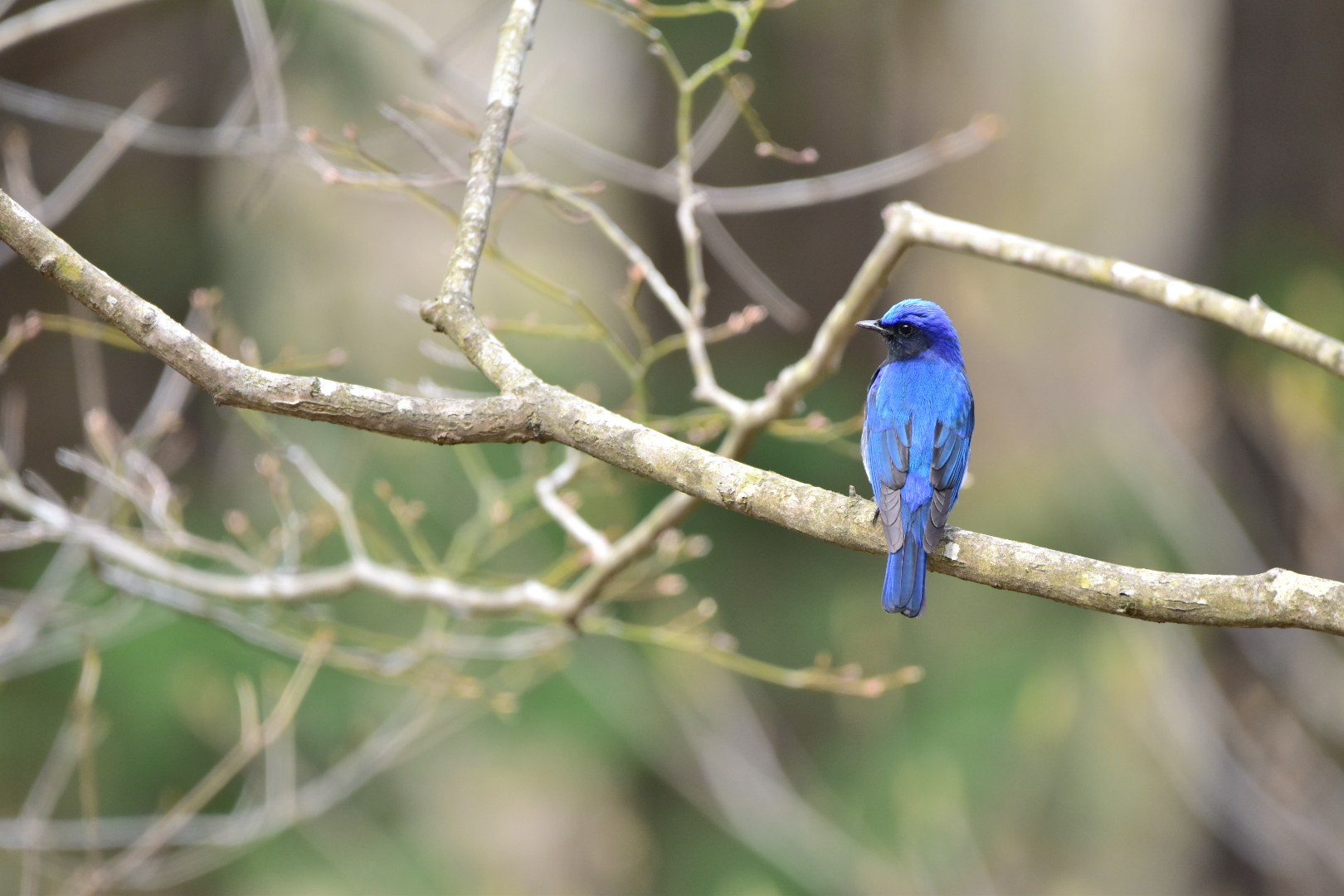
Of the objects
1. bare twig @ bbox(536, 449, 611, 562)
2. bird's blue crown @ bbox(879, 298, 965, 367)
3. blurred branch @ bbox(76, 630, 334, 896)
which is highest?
bird's blue crown @ bbox(879, 298, 965, 367)

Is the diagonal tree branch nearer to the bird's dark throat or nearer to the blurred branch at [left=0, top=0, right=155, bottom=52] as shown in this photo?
the bird's dark throat

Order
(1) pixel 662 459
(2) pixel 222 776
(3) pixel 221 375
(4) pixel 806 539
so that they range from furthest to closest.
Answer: (4) pixel 806 539, (2) pixel 222 776, (1) pixel 662 459, (3) pixel 221 375

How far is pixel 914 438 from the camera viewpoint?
366 centimetres

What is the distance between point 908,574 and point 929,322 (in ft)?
4.43

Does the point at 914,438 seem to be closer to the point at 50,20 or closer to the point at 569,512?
the point at 569,512

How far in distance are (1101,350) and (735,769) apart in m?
4.86

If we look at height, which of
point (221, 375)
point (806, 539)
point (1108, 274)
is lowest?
point (221, 375)

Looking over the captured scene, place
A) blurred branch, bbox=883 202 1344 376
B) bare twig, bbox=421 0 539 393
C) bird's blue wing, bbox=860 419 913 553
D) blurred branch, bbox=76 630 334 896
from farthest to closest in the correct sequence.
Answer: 1. blurred branch, bbox=76 630 334 896
2. blurred branch, bbox=883 202 1344 376
3. bird's blue wing, bbox=860 419 913 553
4. bare twig, bbox=421 0 539 393

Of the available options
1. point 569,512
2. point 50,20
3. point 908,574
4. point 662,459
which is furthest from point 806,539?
point 662,459

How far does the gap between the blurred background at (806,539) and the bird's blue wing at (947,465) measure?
2204mm

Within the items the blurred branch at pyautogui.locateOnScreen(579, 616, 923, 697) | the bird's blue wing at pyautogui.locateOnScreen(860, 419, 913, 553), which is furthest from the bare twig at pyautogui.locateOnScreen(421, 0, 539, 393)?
the blurred branch at pyautogui.locateOnScreen(579, 616, 923, 697)

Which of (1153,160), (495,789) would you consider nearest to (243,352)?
(495,789)

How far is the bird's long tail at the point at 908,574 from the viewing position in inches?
119

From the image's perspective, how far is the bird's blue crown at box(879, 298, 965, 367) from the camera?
4164mm
